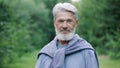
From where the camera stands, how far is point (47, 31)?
52000 millimetres

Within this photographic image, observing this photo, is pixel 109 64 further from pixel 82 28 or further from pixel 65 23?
pixel 65 23

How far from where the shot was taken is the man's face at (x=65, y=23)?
4.40 m

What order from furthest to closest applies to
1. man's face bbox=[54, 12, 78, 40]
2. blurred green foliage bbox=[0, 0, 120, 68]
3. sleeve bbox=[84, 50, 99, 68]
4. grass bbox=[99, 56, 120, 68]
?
1. grass bbox=[99, 56, 120, 68]
2. blurred green foliage bbox=[0, 0, 120, 68]
3. man's face bbox=[54, 12, 78, 40]
4. sleeve bbox=[84, 50, 99, 68]

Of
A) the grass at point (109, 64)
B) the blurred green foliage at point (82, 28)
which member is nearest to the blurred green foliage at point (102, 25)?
the blurred green foliage at point (82, 28)

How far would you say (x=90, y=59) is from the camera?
4.32 metres

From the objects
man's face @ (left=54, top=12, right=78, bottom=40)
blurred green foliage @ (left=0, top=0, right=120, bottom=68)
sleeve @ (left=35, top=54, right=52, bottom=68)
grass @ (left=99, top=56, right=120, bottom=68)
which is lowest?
grass @ (left=99, top=56, right=120, bottom=68)

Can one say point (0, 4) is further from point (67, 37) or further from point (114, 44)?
point (67, 37)

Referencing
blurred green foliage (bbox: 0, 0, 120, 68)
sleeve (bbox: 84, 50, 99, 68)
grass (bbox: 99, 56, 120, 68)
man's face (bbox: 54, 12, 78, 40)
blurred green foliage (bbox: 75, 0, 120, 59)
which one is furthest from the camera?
blurred green foliage (bbox: 75, 0, 120, 59)

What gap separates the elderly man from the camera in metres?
4.35

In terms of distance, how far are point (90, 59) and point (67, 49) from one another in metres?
0.27

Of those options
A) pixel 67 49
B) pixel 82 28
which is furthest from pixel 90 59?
pixel 82 28

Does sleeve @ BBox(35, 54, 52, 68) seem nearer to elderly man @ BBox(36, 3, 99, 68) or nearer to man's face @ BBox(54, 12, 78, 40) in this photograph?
elderly man @ BBox(36, 3, 99, 68)

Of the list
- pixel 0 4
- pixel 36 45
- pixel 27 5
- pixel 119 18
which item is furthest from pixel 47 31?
pixel 0 4

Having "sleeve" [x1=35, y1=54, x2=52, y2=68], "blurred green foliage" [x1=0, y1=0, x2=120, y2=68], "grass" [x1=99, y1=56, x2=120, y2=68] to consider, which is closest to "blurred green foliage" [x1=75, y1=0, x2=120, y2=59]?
"blurred green foliage" [x1=0, y1=0, x2=120, y2=68]
